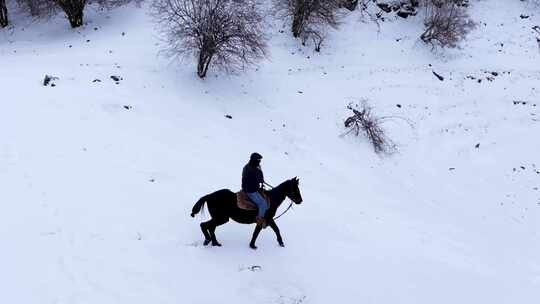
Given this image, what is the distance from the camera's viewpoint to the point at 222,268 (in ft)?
36.8

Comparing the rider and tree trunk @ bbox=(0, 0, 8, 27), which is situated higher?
the rider

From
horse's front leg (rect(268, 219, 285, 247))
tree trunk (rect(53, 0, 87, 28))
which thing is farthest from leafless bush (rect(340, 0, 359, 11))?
horse's front leg (rect(268, 219, 285, 247))

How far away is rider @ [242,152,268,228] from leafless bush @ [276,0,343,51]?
1932 cm

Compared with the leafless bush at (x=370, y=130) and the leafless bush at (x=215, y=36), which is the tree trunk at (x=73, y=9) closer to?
the leafless bush at (x=215, y=36)

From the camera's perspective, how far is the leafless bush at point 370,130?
22.7 m

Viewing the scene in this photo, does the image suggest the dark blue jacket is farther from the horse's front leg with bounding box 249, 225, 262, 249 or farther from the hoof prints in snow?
the hoof prints in snow

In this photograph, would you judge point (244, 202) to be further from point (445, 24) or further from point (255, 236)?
point (445, 24)

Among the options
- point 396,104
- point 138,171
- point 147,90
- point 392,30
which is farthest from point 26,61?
point 392,30

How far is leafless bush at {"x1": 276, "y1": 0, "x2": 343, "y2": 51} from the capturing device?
29031 mm

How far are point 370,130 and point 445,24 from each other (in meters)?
12.1

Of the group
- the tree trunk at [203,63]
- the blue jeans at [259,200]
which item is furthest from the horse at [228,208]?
the tree trunk at [203,63]

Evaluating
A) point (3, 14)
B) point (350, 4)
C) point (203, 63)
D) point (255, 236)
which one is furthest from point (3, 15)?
point (255, 236)

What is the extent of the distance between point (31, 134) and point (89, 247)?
679 cm

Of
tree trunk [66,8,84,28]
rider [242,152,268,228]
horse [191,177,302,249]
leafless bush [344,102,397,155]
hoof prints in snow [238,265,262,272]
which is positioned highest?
rider [242,152,268,228]
